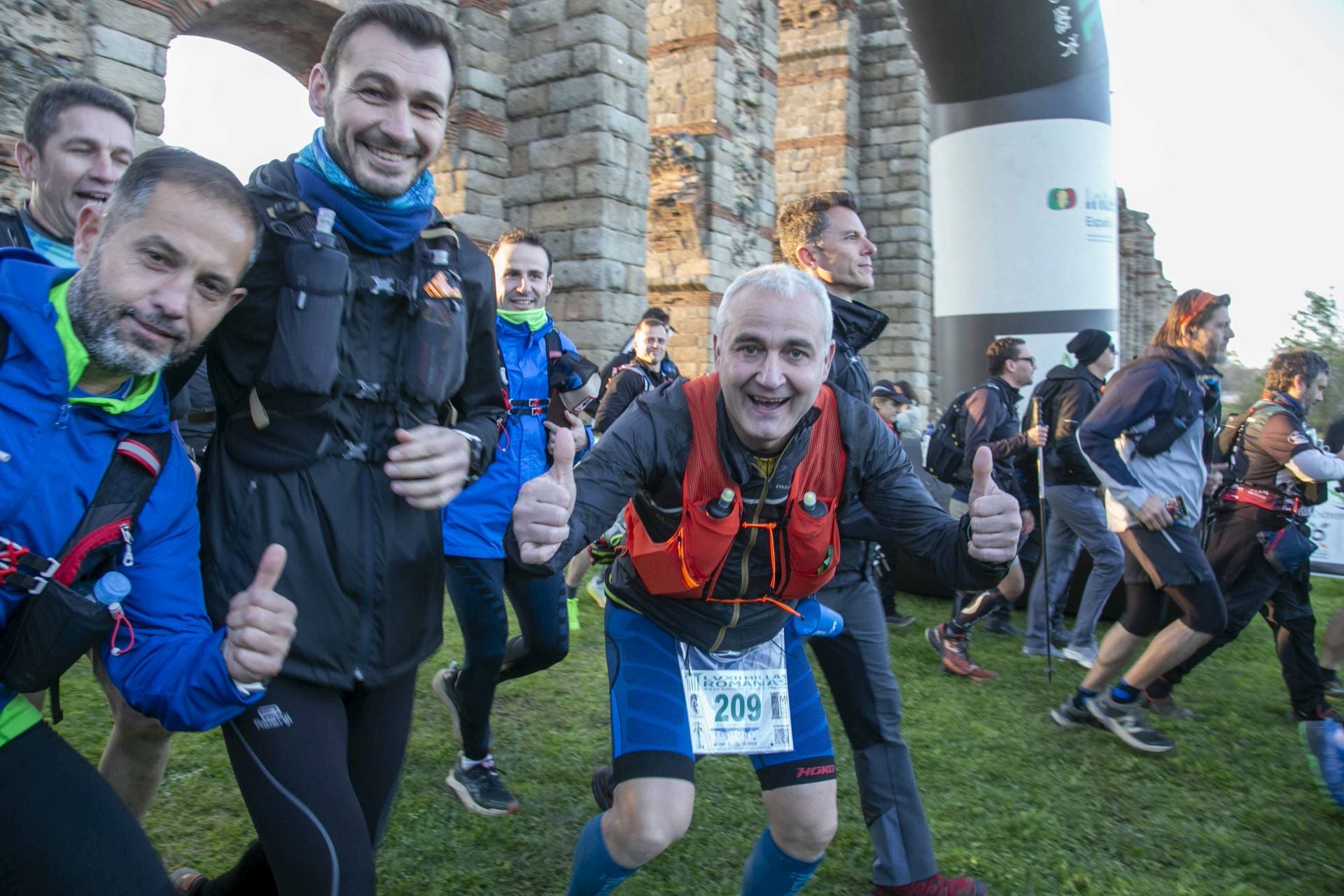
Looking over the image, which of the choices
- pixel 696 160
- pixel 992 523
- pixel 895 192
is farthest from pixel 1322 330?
pixel 992 523

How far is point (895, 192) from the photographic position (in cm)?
1892

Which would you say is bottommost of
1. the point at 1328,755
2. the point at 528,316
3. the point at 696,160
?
the point at 1328,755

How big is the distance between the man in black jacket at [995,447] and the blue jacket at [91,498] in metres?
4.99

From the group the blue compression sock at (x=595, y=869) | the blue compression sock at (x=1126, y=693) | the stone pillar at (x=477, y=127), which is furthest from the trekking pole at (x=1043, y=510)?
the stone pillar at (x=477, y=127)

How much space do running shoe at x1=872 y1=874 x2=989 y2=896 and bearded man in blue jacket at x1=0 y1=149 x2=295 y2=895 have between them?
226 centimetres

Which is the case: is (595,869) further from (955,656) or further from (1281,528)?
(1281,528)

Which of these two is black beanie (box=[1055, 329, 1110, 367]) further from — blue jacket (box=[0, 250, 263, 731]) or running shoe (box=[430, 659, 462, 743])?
blue jacket (box=[0, 250, 263, 731])

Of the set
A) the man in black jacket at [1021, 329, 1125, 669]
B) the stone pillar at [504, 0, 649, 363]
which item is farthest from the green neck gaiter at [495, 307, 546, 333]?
the stone pillar at [504, 0, 649, 363]

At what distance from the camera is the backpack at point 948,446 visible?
20.2ft

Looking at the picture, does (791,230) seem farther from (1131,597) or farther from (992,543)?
(1131,597)

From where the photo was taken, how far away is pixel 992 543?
2.20 m

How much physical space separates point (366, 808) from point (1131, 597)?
13.5 ft

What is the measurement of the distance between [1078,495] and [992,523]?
4.26m

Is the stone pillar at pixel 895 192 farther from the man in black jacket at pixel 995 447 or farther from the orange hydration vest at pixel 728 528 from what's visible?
the orange hydration vest at pixel 728 528
